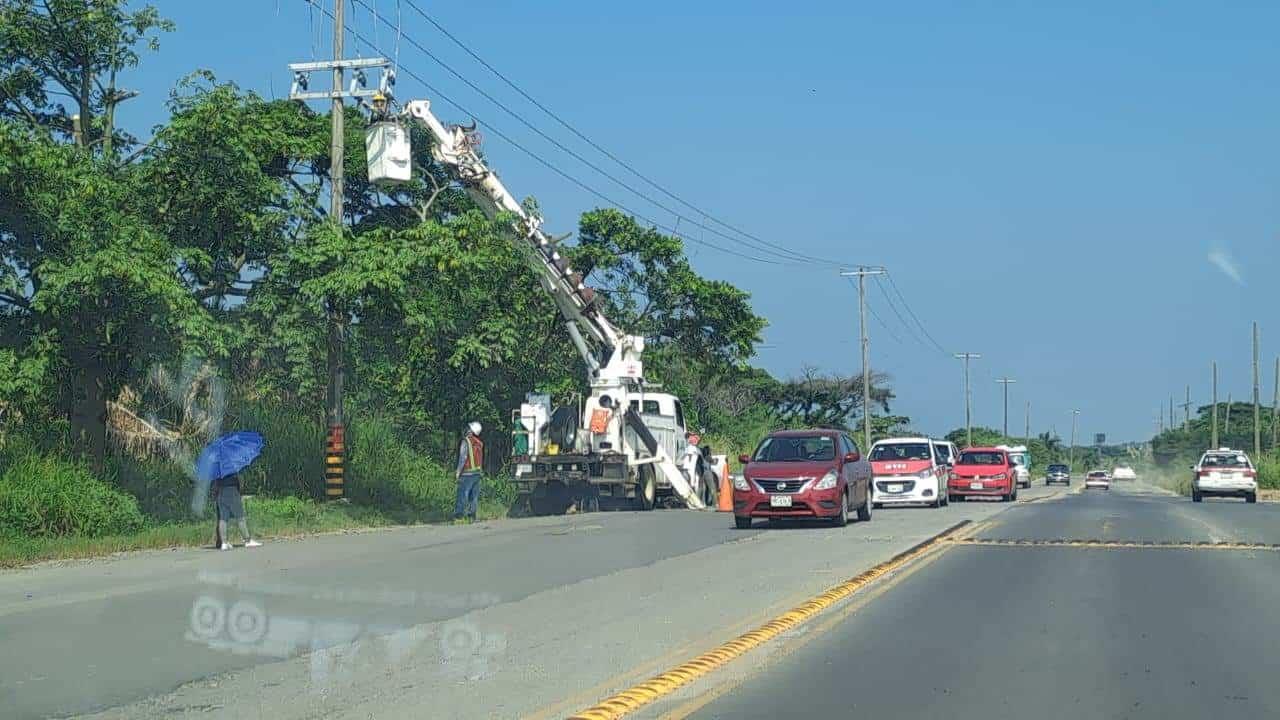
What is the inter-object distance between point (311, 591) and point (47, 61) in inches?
506

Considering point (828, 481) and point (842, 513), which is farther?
point (842, 513)

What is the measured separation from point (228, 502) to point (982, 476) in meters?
26.5

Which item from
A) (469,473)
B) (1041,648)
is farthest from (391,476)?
(1041,648)

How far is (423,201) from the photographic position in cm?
3500

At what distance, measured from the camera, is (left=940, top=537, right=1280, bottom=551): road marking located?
2031 cm

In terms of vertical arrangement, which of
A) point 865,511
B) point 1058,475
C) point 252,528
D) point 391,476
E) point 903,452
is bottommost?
point 1058,475

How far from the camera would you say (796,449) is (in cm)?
2536

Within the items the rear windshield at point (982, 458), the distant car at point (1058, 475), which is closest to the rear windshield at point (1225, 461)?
the rear windshield at point (982, 458)

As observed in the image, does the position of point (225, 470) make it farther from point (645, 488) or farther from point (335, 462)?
point (645, 488)

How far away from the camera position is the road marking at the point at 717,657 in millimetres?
8195

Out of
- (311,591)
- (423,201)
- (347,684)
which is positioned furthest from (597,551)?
(423,201)

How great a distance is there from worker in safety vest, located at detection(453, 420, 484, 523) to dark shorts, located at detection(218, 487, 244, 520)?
6.60 meters

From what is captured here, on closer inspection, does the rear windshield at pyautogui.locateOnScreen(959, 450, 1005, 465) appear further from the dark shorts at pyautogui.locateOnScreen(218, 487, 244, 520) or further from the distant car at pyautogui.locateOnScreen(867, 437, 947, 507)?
the dark shorts at pyautogui.locateOnScreen(218, 487, 244, 520)

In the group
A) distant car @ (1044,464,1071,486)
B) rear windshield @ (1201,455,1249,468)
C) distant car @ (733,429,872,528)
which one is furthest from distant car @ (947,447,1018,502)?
distant car @ (1044,464,1071,486)
